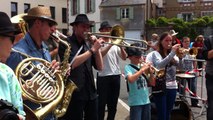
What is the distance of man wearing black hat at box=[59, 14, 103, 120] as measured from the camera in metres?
4.17

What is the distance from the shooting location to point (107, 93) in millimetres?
5977

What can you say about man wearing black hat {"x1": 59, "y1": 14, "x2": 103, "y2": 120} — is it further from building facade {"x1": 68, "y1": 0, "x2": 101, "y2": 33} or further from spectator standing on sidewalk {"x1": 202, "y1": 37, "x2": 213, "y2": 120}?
building facade {"x1": 68, "y1": 0, "x2": 101, "y2": 33}

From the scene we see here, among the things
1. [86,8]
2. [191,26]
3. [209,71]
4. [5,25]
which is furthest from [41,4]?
[5,25]

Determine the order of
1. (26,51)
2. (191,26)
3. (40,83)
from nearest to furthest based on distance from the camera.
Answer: (40,83) → (26,51) → (191,26)

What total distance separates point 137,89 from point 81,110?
1069 mm

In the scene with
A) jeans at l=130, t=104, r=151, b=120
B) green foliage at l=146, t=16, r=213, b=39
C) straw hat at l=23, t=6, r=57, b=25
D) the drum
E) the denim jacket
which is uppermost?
green foliage at l=146, t=16, r=213, b=39

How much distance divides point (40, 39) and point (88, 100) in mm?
1217

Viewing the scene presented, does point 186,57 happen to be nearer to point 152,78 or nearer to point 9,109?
point 152,78

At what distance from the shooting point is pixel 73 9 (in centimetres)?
5097

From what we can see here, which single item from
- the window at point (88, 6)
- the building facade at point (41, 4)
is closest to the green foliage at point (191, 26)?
the window at point (88, 6)

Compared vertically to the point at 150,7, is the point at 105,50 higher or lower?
lower

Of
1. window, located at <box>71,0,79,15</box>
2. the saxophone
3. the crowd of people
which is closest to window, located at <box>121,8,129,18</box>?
window, located at <box>71,0,79,15</box>

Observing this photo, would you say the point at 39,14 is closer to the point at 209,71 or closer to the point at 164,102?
the point at 164,102

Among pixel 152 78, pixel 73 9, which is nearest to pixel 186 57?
pixel 152 78
